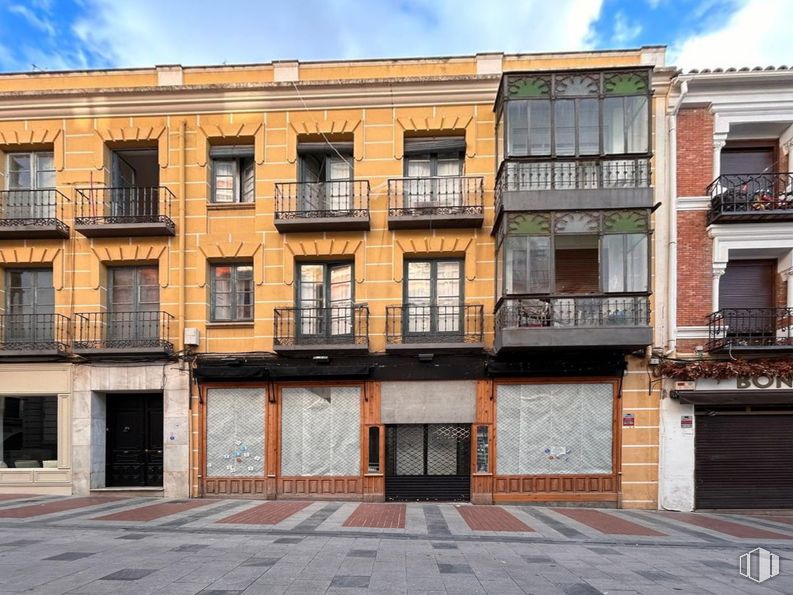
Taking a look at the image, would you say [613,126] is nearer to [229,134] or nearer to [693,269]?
[693,269]

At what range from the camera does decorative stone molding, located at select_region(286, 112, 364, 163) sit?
13242mm

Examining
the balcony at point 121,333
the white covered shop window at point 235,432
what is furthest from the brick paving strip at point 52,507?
the balcony at point 121,333

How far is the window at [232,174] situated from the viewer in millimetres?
13711

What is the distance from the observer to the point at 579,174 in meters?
12.1

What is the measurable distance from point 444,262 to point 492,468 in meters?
5.71

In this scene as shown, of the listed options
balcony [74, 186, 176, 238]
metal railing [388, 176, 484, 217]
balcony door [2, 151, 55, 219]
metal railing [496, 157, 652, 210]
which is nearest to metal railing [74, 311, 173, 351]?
balcony [74, 186, 176, 238]

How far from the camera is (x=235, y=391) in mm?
12977

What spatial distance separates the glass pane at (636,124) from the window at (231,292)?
35.3ft

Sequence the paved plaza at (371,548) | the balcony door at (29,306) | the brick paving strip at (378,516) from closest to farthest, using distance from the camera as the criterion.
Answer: the paved plaza at (371,548)
the brick paving strip at (378,516)
the balcony door at (29,306)

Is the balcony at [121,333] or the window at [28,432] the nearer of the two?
the balcony at [121,333]

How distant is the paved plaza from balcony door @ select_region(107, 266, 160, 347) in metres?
4.43

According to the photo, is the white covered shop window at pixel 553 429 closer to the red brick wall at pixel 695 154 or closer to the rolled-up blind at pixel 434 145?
the red brick wall at pixel 695 154

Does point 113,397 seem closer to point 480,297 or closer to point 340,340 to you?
point 340,340

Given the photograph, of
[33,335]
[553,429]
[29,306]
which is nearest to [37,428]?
[33,335]
